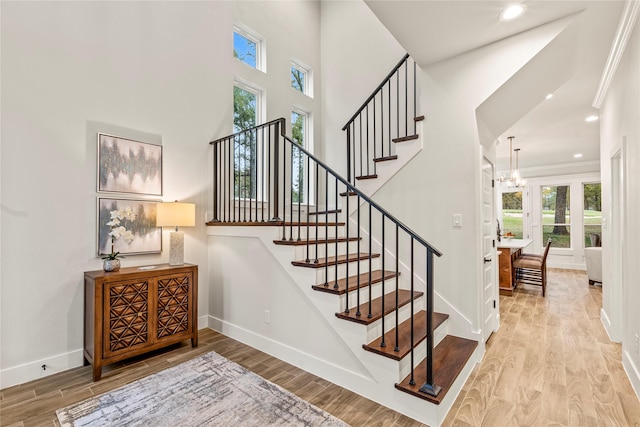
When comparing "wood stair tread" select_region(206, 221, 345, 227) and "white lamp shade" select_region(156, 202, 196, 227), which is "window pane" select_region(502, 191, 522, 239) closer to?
"wood stair tread" select_region(206, 221, 345, 227)

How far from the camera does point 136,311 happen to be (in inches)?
107

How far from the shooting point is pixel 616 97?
9.95ft

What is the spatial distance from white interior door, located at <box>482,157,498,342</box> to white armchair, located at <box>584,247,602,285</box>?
3.96 metres

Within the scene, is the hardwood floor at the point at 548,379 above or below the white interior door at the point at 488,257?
below

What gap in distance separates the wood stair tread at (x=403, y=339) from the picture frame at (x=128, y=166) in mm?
2672

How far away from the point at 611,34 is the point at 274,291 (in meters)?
3.73

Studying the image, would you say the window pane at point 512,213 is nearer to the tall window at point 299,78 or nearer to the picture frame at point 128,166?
the tall window at point 299,78

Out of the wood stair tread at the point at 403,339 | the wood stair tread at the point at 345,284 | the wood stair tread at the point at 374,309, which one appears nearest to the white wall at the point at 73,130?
the wood stair tread at the point at 345,284

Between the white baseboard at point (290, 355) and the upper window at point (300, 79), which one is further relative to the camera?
the upper window at point (300, 79)

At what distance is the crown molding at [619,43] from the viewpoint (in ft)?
7.42

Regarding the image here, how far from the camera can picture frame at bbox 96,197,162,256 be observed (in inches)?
114

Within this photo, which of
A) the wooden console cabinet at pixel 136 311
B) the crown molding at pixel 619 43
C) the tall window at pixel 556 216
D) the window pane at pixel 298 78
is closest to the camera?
the crown molding at pixel 619 43

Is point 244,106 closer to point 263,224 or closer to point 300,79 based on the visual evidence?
point 300,79

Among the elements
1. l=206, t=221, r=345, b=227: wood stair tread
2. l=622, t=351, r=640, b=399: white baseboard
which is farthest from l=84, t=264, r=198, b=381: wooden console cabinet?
l=622, t=351, r=640, b=399: white baseboard
